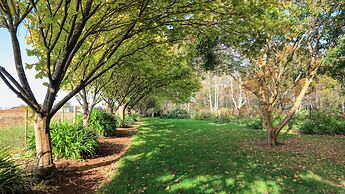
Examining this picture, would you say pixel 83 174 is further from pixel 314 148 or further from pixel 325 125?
pixel 325 125

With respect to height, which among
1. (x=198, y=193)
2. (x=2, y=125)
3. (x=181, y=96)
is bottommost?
(x=198, y=193)

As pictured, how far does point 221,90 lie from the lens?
2274 inches

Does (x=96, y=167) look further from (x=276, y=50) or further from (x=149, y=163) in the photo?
(x=276, y=50)

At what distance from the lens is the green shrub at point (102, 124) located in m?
13.1

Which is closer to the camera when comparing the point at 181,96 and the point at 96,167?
the point at 96,167

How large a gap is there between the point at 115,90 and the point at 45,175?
13025 mm

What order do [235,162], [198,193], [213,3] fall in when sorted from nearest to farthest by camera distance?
1. [198,193]
2. [213,3]
3. [235,162]

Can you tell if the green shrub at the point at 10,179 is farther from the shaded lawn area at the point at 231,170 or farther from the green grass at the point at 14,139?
the green grass at the point at 14,139

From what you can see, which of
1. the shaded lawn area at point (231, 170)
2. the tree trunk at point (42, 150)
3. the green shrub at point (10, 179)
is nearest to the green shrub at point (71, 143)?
the shaded lawn area at point (231, 170)

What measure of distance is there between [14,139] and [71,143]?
3868 millimetres

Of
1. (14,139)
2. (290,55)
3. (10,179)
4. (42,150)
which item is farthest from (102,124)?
(290,55)

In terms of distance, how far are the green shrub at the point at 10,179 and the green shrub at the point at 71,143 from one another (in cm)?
293

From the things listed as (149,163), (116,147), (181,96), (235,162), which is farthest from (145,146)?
(181,96)

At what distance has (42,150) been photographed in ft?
19.0
